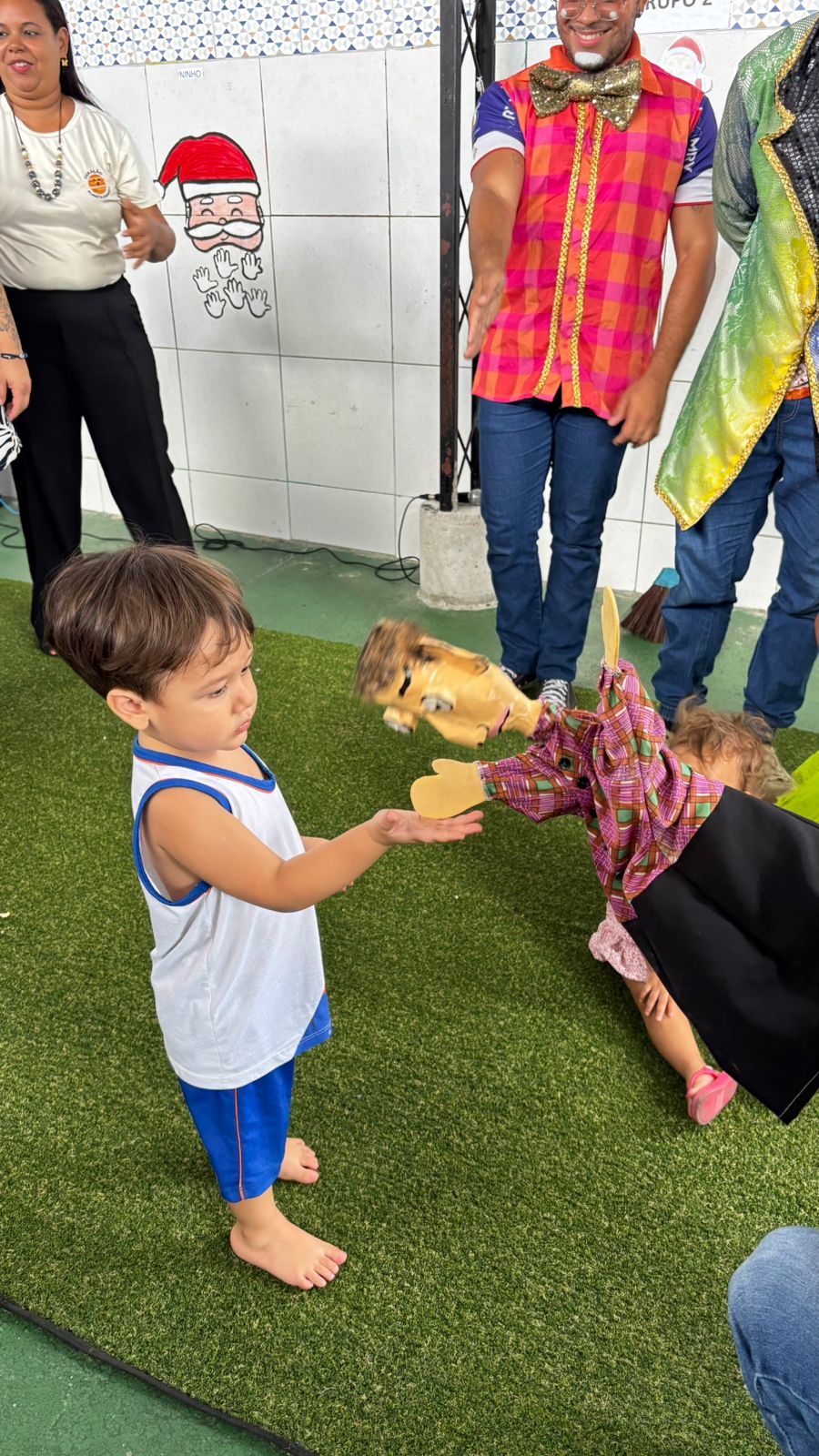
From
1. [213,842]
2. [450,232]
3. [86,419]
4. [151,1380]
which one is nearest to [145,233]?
[86,419]

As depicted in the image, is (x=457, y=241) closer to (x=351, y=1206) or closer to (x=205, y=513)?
(x=205, y=513)

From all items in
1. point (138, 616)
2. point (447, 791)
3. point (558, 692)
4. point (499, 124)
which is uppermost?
point (499, 124)

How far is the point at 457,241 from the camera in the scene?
2.84 meters

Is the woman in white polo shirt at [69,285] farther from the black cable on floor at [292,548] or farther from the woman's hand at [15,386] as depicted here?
the black cable on floor at [292,548]

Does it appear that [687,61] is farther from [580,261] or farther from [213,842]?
[213,842]

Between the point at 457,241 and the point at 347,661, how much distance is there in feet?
3.93

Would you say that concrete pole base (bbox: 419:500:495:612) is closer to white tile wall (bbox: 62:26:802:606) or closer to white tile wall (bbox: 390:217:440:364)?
white tile wall (bbox: 62:26:802:606)

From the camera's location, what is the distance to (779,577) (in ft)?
7.63

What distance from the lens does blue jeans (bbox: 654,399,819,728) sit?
7.01 ft

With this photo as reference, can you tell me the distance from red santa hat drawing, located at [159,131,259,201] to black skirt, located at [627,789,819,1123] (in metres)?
3.14

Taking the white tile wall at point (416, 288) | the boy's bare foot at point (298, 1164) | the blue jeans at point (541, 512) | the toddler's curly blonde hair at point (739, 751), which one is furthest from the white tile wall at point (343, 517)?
the boy's bare foot at point (298, 1164)

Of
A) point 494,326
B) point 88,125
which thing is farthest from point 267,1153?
point 88,125

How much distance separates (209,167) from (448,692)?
3.17 m

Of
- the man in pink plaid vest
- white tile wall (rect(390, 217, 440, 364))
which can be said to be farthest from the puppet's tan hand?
white tile wall (rect(390, 217, 440, 364))
